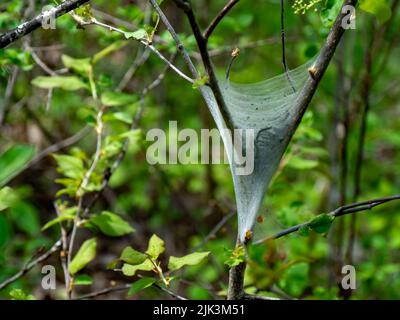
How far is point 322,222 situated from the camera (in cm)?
139

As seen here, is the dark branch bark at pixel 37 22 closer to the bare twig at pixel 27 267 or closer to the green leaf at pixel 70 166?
the green leaf at pixel 70 166

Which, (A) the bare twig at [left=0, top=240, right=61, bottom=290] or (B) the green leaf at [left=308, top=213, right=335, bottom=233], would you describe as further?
(A) the bare twig at [left=0, top=240, right=61, bottom=290]

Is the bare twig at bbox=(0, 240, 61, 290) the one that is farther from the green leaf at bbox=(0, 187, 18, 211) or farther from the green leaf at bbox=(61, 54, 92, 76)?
the green leaf at bbox=(61, 54, 92, 76)

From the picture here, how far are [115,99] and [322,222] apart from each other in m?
0.99

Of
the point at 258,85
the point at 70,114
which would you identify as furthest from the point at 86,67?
the point at 70,114

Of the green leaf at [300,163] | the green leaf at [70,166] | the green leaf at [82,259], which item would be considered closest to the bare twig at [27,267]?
the green leaf at [82,259]

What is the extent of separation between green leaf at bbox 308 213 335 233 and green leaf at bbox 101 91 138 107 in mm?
914

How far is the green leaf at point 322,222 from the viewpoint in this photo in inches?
54.6

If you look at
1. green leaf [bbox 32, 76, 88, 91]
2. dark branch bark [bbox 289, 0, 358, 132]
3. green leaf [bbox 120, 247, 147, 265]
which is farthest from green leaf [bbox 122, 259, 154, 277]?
green leaf [bbox 32, 76, 88, 91]

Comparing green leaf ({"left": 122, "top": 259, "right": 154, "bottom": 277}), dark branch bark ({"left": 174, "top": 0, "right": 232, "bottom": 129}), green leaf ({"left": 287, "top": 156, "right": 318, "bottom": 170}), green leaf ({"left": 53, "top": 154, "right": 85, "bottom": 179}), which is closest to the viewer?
dark branch bark ({"left": 174, "top": 0, "right": 232, "bottom": 129})

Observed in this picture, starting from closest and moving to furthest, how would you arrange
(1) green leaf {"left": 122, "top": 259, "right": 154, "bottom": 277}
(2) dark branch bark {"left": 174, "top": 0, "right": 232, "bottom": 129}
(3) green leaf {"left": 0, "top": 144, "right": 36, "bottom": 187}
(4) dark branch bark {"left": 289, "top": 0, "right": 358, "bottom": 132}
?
(2) dark branch bark {"left": 174, "top": 0, "right": 232, "bottom": 129}
(4) dark branch bark {"left": 289, "top": 0, "right": 358, "bottom": 132}
(1) green leaf {"left": 122, "top": 259, "right": 154, "bottom": 277}
(3) green leaf {"left": 0, "top": 144, "right": 36, "bottom": 187}

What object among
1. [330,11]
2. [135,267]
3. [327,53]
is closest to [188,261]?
[135,267]

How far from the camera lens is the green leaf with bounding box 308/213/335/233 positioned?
1.39m
